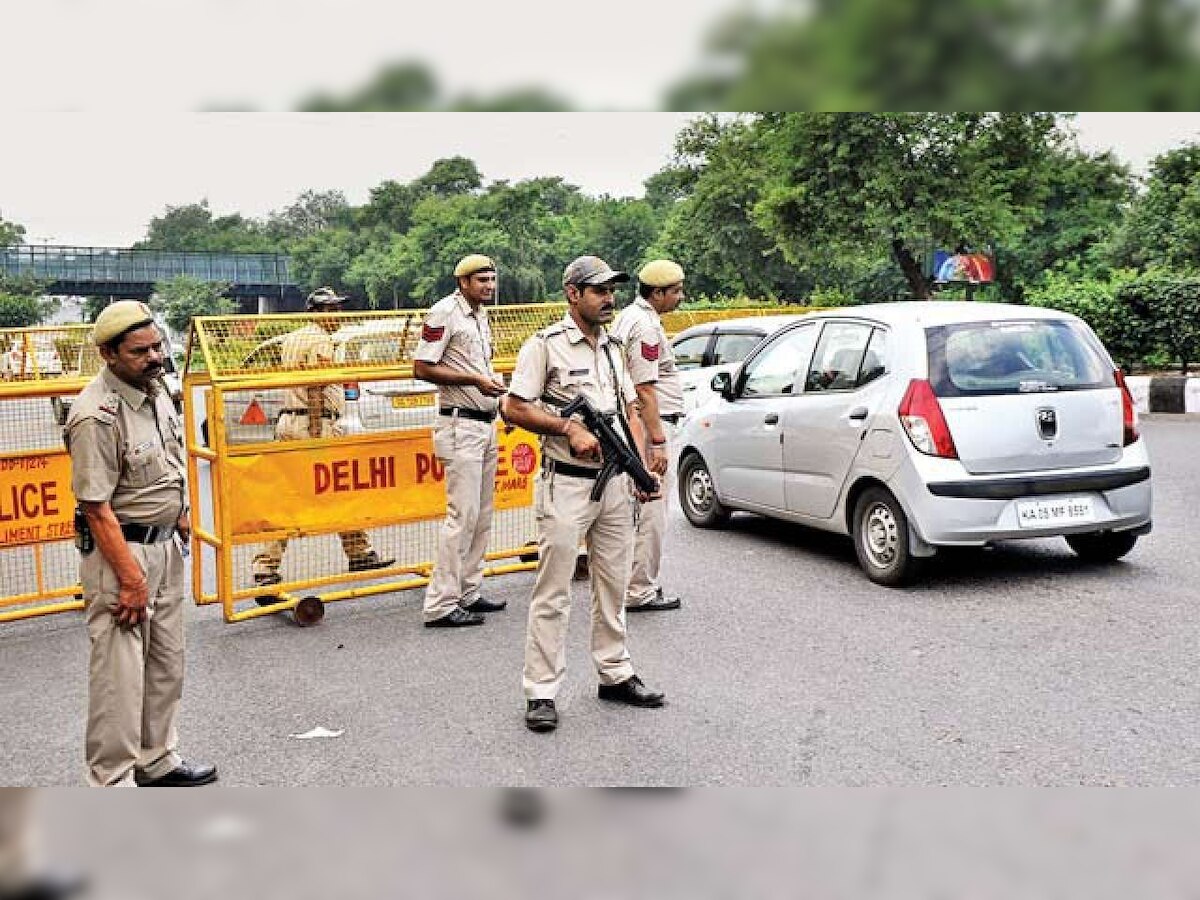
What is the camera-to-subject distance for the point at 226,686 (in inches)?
227

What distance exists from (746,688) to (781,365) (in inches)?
133

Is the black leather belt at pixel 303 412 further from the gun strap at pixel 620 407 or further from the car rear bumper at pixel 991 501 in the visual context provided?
the car rear bumper at pixel 991 501

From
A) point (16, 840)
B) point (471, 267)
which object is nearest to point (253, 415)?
point (471, 267)

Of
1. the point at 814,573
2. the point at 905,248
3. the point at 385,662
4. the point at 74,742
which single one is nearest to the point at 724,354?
the point at 814,573

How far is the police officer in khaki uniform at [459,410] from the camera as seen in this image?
21.7 ft

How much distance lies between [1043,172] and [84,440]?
89.8 feet

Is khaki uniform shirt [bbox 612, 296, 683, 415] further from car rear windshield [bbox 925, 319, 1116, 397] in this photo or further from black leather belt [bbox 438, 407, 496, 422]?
car rear windshield [bbox 925, 319, 1116, 397]

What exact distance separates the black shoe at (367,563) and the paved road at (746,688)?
0.75 ft

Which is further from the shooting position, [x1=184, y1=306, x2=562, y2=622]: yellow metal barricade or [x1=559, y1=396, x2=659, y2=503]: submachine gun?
[x1=184, y1=306, x2=562, y2=622]: yellow metal barricade

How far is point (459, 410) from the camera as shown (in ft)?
22.0

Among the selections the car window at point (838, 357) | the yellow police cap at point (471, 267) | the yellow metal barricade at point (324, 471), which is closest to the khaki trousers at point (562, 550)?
the yellow police cap at point (471, 267)

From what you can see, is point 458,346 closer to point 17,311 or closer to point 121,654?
point 121,654


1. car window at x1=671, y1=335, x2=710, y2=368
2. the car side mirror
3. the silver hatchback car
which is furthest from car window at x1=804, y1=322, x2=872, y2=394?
car window at x1=671, y1=335, x2=710, y2=368

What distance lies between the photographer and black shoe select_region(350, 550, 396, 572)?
7.60 m
